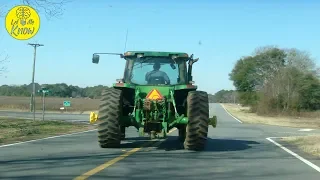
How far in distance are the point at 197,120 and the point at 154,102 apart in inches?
52.3

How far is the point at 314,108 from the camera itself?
241 feet

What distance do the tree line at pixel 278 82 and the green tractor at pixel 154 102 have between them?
56975 mm

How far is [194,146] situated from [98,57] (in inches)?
158

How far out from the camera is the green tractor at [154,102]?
14.5m

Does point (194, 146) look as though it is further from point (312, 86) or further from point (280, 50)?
point (280, 50)

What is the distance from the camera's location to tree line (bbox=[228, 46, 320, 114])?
7100cm

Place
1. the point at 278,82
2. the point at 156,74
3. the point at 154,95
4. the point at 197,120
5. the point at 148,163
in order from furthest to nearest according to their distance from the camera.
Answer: the point at 278,82 → the point at 156,74 → the point at 154,95 → the point at 197,120 → the point at 148,163

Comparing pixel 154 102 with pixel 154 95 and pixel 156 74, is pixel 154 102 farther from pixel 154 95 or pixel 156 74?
pixel 156 74

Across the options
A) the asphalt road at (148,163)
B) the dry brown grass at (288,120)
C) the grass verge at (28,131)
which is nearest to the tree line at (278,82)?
the dry brown grass at (288,120)

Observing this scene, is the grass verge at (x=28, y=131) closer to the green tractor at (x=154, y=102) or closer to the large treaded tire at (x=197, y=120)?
the green tractor at (x=154, y=102)

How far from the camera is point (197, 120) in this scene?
47.5 feet

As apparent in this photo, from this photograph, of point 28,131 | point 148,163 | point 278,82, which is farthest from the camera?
point 278,82

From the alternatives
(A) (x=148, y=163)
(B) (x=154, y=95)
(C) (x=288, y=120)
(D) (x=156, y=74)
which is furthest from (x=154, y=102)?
(C) (x=288, y=120)

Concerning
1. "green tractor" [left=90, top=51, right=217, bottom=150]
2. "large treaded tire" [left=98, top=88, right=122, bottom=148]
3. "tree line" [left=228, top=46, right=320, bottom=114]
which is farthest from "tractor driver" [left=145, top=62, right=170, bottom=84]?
"tree line" [left=228, top=46, right=320, bottom=114]
